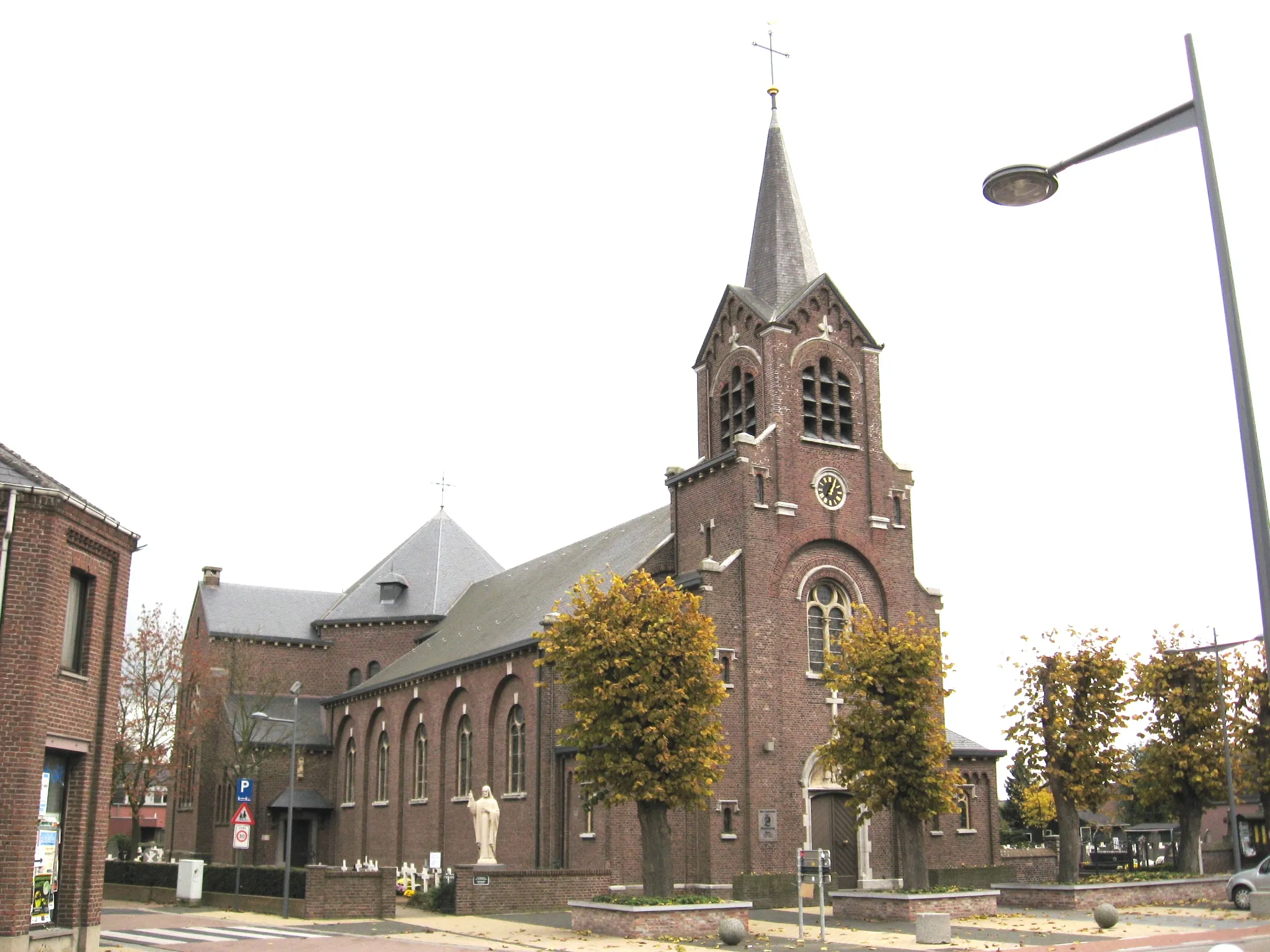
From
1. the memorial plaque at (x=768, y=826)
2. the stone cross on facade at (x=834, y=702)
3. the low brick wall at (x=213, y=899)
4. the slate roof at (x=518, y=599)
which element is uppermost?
the slate roof at (x=518, y=599)

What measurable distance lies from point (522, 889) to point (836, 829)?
9666mm

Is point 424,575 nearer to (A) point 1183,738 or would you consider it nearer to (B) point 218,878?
(B) point 218,878

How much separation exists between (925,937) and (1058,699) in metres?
12.8

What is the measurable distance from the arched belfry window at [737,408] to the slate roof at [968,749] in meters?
12.1

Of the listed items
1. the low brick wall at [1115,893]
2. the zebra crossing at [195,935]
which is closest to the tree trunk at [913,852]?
the low brick wall at [1115,893]

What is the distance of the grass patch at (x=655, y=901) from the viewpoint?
1037 inches

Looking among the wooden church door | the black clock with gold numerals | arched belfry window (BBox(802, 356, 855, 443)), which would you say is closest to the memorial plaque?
the wooden church door

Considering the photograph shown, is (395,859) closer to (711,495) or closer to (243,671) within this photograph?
(243,671)

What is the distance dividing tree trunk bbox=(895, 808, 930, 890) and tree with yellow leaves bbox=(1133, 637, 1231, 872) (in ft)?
35.1

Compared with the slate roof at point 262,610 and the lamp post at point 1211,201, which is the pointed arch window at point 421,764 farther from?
the lamp post at point 1211,201

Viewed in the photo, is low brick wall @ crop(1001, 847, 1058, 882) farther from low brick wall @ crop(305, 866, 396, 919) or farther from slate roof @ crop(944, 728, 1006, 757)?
low brick wall @ crop(305, 866, 396, 919)

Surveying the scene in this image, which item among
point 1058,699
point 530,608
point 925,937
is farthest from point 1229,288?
point 530,608

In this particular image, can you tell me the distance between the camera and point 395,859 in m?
48.1

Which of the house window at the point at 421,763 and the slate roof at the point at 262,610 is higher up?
the slate roof at the point at 262,610
